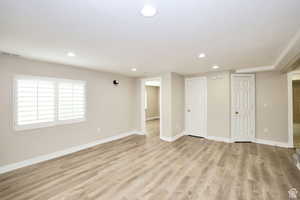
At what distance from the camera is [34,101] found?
10.2ft

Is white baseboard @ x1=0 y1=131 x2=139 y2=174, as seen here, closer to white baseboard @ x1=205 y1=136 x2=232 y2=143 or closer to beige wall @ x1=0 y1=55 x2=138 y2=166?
beige wall @ x1=0 y1=55 x2=138 y2=166

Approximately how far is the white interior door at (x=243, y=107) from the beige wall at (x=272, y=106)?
17cm

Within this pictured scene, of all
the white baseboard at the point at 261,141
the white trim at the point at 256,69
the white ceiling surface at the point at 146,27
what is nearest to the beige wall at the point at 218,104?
the white baseboard at the point at 261,141

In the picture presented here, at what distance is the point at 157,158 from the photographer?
3.38m

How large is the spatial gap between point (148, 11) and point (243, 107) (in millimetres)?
4567

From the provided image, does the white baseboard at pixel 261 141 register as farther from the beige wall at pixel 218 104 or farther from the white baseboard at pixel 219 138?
the beige wall at pixel 218 104

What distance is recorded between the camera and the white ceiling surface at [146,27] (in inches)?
53.9

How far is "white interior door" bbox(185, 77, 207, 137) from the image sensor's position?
505cm

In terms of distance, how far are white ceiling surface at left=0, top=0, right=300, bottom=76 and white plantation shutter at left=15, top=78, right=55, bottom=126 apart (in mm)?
738

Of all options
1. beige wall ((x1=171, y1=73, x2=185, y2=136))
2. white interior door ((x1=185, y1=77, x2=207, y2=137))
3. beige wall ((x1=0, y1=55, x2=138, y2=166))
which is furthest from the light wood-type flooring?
white interior door ((x1=185, y1=77, x2=207, y2=137))

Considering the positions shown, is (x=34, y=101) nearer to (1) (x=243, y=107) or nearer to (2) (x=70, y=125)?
(2) (x=70, y=125)

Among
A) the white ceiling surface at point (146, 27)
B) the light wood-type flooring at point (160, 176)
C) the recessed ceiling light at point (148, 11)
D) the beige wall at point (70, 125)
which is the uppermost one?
the white ceiling surface at point (146, 27)

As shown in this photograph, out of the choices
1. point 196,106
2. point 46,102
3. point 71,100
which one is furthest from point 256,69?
point 46,102

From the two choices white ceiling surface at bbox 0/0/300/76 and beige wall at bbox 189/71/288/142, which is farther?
beige wall at bbox 189/71/288/142
